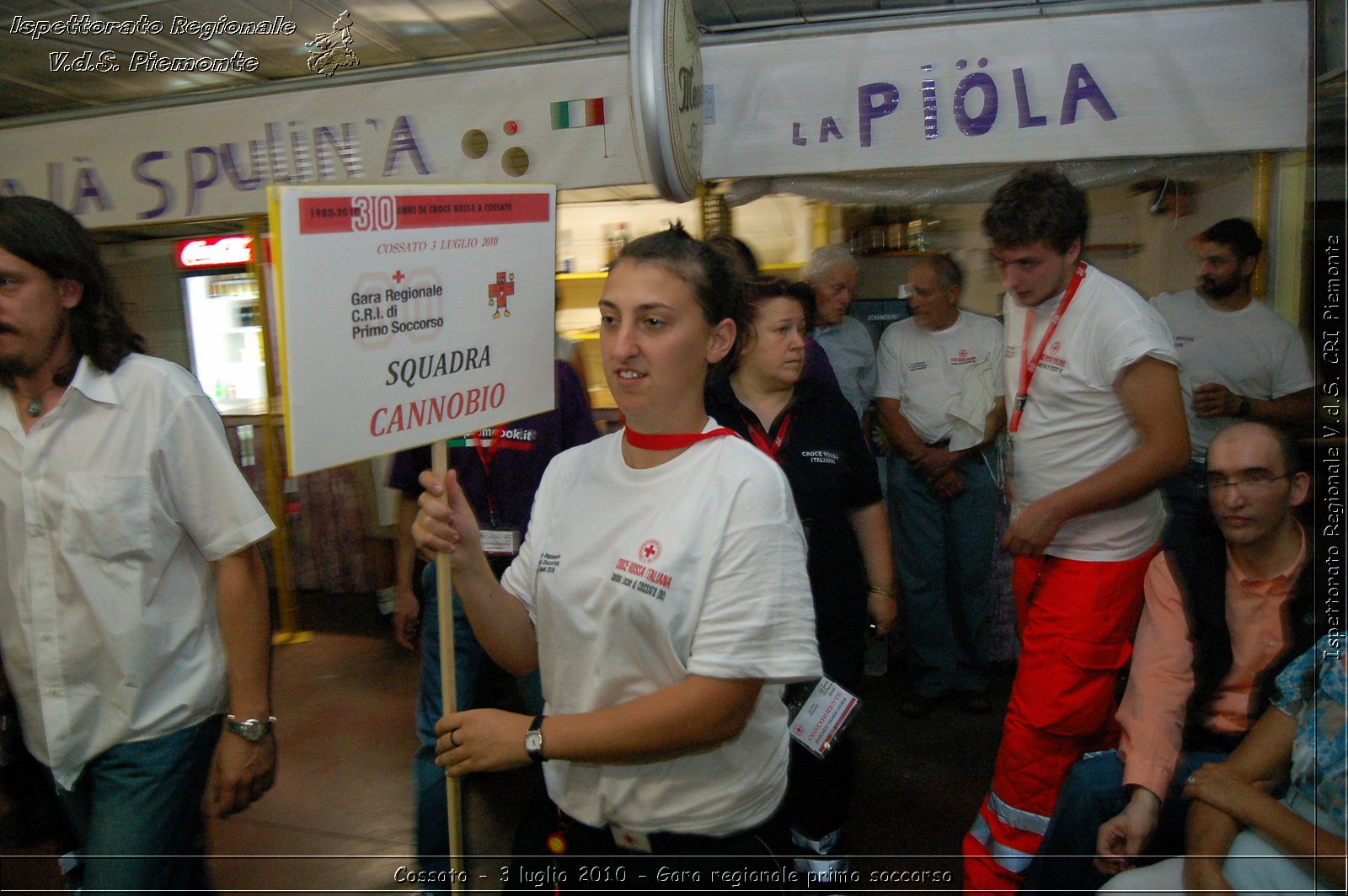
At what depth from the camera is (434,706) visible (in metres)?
2.33

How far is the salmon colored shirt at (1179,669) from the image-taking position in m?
1.81

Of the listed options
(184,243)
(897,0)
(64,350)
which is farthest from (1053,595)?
(184,243)

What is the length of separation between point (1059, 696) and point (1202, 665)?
1.14ft

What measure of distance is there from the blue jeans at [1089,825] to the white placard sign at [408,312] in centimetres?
153

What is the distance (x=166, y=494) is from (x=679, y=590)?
1.12 metres

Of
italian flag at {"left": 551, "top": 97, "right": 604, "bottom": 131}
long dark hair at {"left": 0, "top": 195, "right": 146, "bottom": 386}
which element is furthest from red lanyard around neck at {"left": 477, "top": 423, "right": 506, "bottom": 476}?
italian flag at {"left": 551, "top": 97, "right": 604, "bottom": 131}

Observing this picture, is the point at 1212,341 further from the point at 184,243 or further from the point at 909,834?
the point at 184,243

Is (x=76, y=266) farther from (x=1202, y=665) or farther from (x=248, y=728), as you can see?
(x=1202, y=665)

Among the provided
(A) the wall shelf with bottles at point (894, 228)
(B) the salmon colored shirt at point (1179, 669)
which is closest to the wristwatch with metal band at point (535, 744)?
(B) the salmon colored shirt at point (1179, 669)

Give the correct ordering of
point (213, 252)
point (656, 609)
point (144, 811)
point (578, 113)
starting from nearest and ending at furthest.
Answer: point (656, 609) → point (144, 811) → point (578, 113) → point (213, 252)

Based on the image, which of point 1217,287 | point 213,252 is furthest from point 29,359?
point 213,252

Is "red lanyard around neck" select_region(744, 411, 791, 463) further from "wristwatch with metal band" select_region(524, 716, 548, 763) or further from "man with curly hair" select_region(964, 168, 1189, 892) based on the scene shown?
"wristwatch with metal band" select_region(524, 716, 548, 763)

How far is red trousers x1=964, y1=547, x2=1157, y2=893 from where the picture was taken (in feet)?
6.98

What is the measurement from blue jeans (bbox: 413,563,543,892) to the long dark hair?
0.97m
